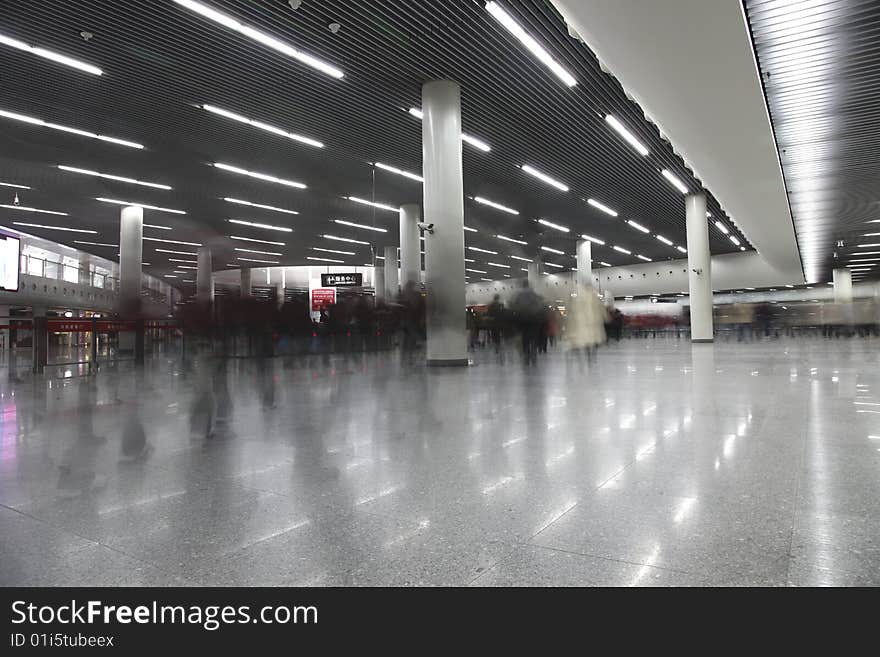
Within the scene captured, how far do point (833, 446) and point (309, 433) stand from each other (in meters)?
3.97

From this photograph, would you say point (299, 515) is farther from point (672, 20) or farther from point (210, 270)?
point (672, 20)

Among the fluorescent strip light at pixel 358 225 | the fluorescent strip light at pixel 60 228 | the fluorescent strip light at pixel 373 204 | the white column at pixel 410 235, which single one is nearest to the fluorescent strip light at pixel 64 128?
the fluorescent strip light at pixel 373 204

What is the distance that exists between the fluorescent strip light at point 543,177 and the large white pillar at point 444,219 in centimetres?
711

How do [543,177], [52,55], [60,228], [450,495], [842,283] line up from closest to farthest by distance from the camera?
1. [450,495]
2. [52,55]
3. [543,177]
4. [60,228]
5. [842,283]

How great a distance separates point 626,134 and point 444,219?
25.0 feet

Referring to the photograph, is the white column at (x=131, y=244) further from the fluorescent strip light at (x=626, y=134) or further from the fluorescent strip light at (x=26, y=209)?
the fluorescent strip light at (x=626, y=134)

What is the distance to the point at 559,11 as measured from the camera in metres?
9.57

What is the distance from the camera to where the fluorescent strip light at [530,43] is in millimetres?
9391

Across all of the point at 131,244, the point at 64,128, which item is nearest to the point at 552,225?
the point at 131,244

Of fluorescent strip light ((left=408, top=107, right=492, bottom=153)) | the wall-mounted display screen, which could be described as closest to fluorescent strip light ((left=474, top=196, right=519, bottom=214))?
fluorescent strip light ((left=408, top=107, right=492, bottom=153))

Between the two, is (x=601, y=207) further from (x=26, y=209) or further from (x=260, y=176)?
(x=26, y=209)

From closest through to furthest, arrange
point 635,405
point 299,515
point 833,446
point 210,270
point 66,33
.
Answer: point 299,515 < point 833,446 < point 210,270 < point 635,405 < point 66,33

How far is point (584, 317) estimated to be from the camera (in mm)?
12805
